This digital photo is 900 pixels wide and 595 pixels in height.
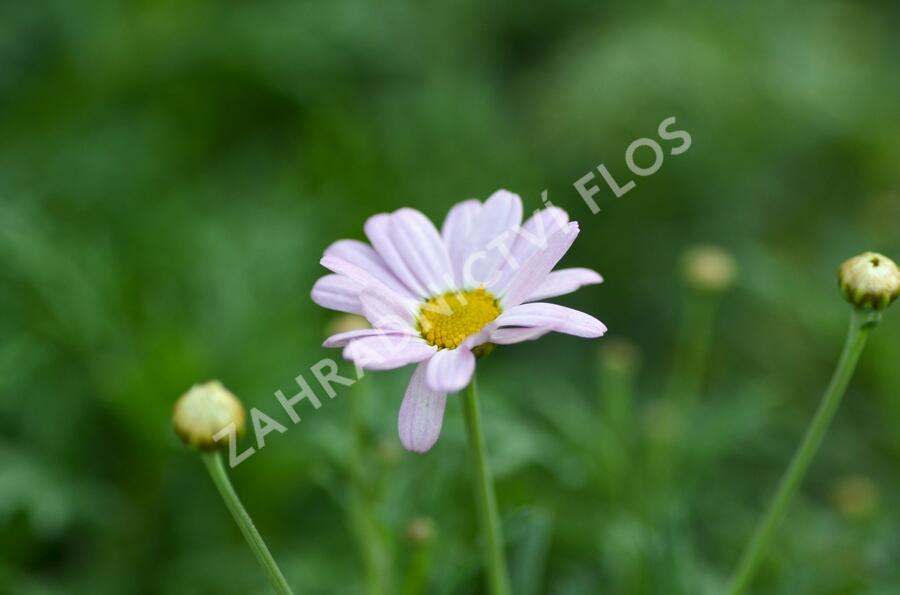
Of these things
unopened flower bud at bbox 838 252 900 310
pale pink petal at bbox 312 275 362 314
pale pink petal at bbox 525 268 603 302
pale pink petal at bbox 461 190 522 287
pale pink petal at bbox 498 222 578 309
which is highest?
pale pink petal at bbox 312 275 362 314

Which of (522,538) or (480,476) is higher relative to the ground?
(480,476)

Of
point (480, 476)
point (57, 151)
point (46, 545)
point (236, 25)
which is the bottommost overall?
point (480, 476)

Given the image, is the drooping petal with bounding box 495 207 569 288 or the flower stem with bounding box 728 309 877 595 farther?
the drooping petal with bounding box 495 207 569 288

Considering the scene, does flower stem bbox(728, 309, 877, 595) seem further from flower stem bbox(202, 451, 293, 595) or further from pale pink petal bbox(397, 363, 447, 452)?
flower stem bbox(202, 451, 293, 595)

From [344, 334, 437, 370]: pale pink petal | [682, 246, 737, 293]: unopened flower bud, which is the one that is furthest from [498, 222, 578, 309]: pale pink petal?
[682, 246, 737, 293]: unopened flower bud

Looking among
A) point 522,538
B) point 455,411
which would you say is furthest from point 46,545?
point 522,538

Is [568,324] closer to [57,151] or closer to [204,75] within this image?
[57,151]

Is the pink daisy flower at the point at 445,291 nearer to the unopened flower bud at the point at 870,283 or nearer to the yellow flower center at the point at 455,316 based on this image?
the yellow flower center at the point at 455,316

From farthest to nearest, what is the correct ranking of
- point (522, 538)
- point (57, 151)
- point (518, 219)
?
1. point (57, 151)
2. point (522, 538)
3. point (518, 219)
